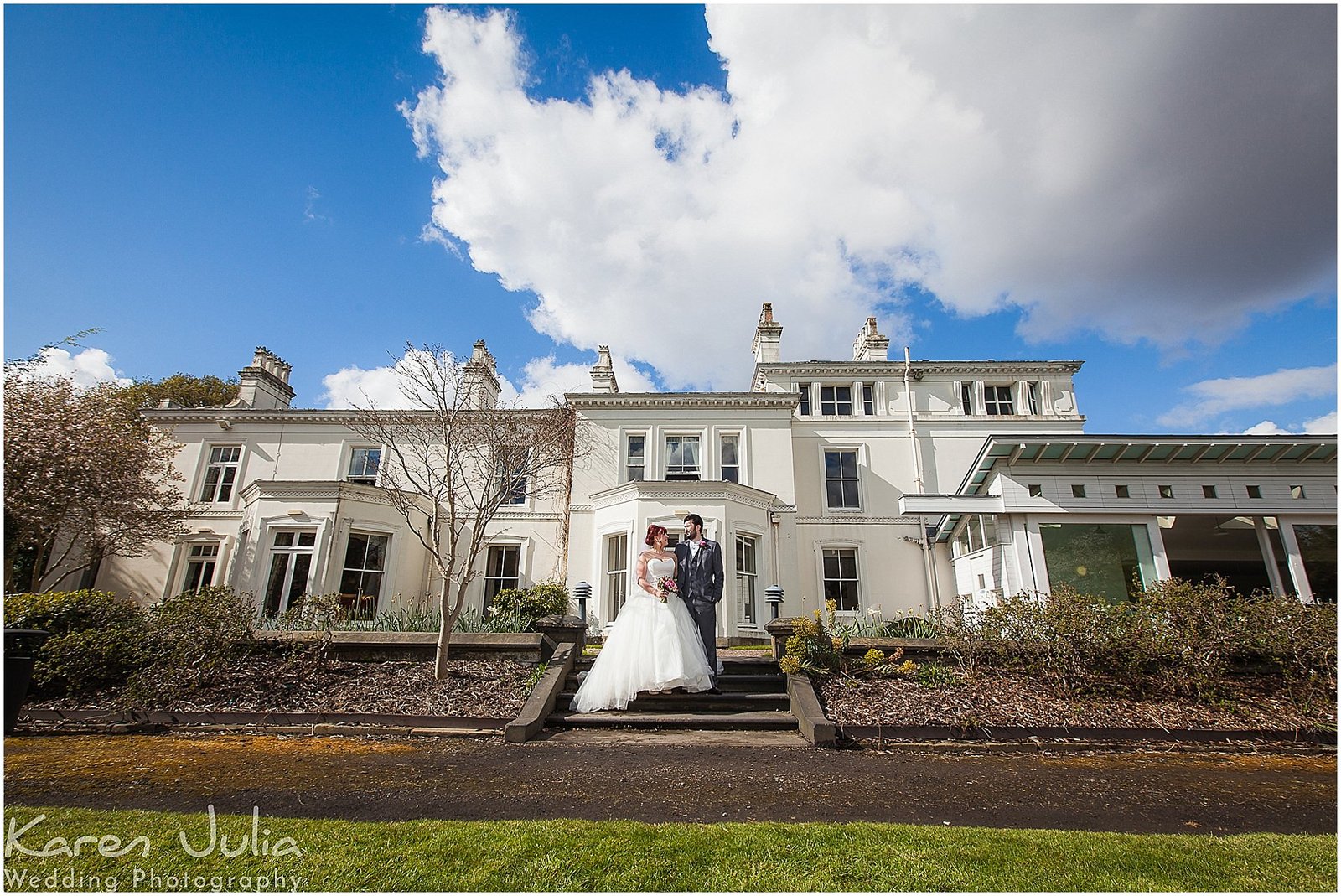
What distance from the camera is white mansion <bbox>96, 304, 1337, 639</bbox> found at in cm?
1099

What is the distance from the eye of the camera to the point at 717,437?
17984 mm

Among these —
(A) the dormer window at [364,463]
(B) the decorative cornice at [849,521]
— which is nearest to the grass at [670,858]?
(B) the decorative cornice at [849,521]

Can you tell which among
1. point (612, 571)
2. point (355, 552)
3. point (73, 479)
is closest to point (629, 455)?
point (612, 571)

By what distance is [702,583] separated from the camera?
27.5 ft

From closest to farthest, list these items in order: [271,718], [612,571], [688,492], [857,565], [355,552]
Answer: [271,718], [688,492], [612,571], [355,552], [857,565]

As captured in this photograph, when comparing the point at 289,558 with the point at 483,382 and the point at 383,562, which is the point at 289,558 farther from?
the point at 483,382

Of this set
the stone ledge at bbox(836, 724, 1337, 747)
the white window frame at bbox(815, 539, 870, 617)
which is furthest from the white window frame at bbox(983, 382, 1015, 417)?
the stone ledge at bbox(836, 724, 1337, 747)

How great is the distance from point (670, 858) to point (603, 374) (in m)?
17.1

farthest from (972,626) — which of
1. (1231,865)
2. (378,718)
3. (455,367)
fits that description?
(455,367)

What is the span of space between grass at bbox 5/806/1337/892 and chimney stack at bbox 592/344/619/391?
16258mm

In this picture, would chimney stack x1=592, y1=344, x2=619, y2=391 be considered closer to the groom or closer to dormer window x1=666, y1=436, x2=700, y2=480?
dormer window x1=666, y1=436, x2=700, y2=480

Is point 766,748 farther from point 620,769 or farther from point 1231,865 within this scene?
point 1231,865

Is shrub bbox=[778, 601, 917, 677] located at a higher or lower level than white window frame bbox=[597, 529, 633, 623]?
lower

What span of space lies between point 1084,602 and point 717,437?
1096 cm
